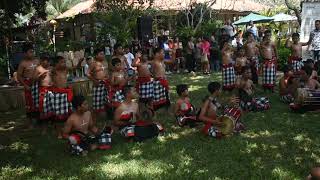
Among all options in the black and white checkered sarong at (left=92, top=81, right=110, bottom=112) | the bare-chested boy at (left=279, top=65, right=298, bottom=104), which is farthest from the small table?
the bare-chested boy at (left=279, top=65, right=298, bottom=104)

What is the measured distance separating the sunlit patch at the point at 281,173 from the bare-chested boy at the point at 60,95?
145 inches

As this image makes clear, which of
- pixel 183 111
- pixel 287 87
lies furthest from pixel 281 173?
pixel 287 87

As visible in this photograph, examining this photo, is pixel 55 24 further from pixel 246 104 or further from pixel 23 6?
pixel 246 104

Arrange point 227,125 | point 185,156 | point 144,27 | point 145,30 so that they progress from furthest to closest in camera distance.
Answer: point 145,30 < point 144,27 < point 227,125 < point 185,156

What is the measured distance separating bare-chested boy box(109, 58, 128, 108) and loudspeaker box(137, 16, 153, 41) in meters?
7.24

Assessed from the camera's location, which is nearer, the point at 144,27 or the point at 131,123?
the point at 131,123

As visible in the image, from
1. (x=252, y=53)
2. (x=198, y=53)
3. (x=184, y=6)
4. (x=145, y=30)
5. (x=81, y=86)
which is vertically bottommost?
(x=81, y=86)

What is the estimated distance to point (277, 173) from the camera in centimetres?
508

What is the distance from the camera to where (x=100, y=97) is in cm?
846

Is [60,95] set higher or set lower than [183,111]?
higher

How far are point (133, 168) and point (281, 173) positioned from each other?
5.63ft

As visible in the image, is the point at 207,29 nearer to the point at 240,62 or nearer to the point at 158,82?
the point at 240,62

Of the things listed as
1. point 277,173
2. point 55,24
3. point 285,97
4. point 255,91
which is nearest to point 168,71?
point 255,91

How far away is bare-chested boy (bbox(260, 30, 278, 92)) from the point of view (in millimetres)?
10438
